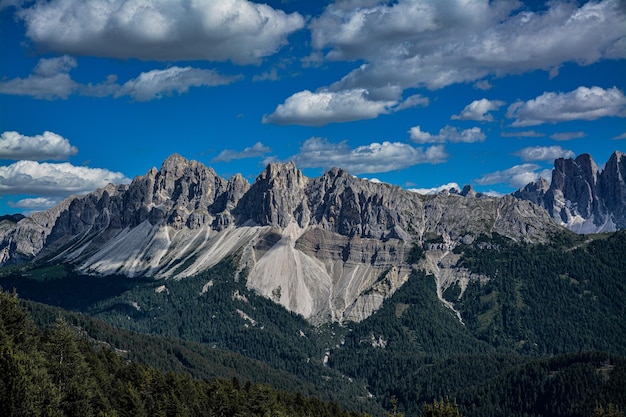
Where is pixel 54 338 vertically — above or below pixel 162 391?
above

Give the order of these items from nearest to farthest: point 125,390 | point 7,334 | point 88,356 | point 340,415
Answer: point 7,334
point 125,390
point 88,356
point 340,415

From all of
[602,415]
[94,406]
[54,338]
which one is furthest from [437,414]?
[54,338]

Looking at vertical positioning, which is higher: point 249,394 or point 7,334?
point 7,334

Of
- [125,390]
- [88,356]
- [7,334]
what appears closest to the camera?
[7,334]

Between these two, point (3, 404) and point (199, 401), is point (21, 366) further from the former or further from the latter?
point (199, 401)

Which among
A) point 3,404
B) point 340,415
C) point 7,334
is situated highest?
point 7,334

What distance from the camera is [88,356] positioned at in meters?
139

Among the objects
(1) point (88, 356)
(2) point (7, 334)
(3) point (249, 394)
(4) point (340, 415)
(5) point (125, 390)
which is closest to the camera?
(2) point (7, 334)

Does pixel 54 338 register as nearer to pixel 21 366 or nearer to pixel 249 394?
pixel 21 366

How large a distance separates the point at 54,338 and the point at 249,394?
5297 cm

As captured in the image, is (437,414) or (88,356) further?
(88,356)

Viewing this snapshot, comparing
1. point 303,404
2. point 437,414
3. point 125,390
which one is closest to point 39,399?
point 125,390

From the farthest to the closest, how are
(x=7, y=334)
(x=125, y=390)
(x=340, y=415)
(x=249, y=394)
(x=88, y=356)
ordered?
(x=340, y=415), (x=249, y=394), (x=88, y=356), (x=125, y=390), (x=7, y=334)

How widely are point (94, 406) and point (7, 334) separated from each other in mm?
15695
